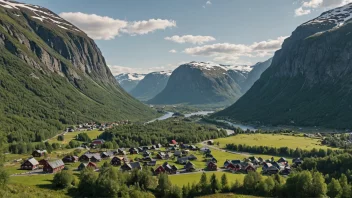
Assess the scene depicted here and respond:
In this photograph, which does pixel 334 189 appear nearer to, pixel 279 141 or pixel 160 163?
pixel 160 163

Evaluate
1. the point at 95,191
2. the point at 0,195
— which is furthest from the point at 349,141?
the point at 0,195

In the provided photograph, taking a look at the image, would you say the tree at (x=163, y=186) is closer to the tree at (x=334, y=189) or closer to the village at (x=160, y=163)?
the village at (x=160, y=163)

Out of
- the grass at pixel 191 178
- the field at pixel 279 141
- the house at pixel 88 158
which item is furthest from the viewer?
the field at pixel 279 141

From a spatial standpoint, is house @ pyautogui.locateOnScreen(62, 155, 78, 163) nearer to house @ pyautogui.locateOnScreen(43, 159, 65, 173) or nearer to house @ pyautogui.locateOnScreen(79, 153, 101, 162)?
house @ pyautogui.locateOnScreen(79, 153, 101, 162)

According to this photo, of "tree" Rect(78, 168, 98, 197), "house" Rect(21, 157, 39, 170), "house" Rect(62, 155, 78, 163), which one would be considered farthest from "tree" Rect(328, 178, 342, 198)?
"house" Rect(62, 155, 78, 163)

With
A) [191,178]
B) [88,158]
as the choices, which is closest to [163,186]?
[191,178]

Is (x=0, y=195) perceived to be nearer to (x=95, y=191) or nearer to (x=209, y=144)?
(x=95, y=191)

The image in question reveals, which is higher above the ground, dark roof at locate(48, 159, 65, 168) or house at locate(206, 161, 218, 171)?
dark roof at locate(48, 159, 65, 168)

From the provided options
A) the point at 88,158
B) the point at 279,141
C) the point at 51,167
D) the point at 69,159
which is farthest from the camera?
the point at 279,141

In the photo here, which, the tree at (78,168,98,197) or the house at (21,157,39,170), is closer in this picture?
the tree at (78,168,98,197)

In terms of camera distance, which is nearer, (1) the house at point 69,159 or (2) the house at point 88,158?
(1) the house at point 69,159

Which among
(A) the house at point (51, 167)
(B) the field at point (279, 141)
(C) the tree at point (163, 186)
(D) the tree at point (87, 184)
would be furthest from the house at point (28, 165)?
(B) the field at point (279, 141)
